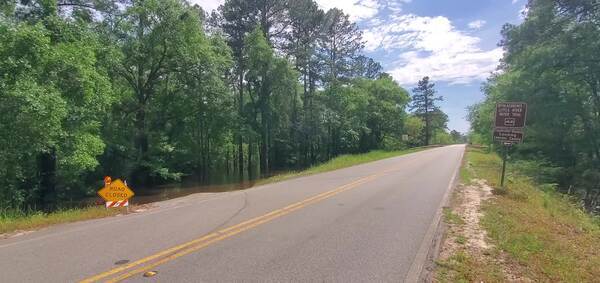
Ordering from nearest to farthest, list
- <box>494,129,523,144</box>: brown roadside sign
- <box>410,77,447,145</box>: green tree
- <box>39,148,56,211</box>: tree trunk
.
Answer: <box>494,129,523,144</box>: brown roadside sign < <box>39,148,56,211</box>: tree trunk < <box>410,77,447,145</box>: green tree

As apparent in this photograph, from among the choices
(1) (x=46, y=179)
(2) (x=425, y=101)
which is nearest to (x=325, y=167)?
(1) (x=46, y=179)

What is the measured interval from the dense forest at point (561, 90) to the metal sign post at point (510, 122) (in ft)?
28.6

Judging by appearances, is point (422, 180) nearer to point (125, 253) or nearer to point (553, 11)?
point (125, 253)

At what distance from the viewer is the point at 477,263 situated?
19.7 ft

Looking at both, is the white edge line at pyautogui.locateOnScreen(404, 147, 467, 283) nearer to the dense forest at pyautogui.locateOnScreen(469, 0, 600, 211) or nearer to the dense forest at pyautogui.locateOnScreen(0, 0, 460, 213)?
the dense forest at pyautogui.locateOnScreen(0, 0, 460, 213)

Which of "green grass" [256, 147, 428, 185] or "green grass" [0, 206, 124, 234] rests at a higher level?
"green grass" [0, 206, 124, 234]

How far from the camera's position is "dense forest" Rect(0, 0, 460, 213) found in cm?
1480

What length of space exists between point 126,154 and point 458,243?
24332 millimetres

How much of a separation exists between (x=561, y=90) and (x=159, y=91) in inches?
1158

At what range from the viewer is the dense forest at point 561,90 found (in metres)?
23.7

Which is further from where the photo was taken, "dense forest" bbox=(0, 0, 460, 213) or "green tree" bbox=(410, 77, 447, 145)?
"green tree" bbox=(410, 77, 447, 145)

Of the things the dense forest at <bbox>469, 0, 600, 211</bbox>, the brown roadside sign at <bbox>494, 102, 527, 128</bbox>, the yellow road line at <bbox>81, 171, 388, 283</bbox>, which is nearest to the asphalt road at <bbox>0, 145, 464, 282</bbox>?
the yellow road line at <bbox>81, 171, 388, 283</bbox>

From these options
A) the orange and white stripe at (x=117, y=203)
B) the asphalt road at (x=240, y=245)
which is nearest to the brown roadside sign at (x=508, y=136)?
the asphalt road at (x=240, y=245)

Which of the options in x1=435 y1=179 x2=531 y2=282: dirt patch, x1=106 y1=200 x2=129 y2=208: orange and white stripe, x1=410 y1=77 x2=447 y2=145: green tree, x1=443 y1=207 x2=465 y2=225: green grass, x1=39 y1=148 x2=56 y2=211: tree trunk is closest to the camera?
x1=435 y1=179 x2=531 y2=282: dirt patch
